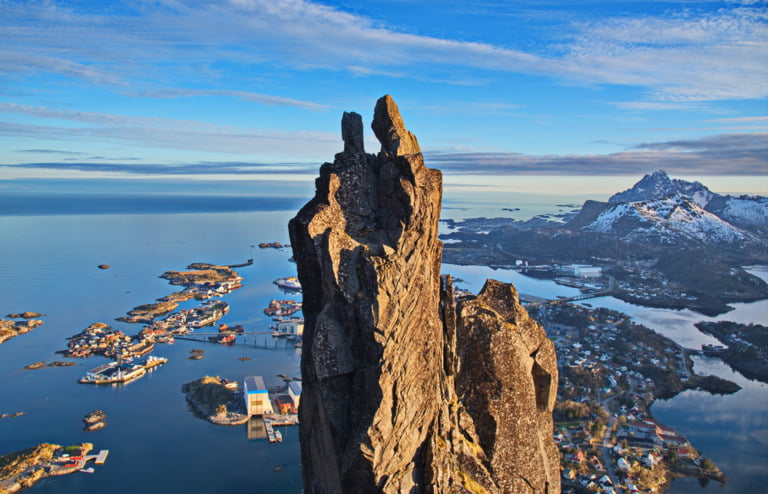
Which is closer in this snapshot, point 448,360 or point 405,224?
point 405,224

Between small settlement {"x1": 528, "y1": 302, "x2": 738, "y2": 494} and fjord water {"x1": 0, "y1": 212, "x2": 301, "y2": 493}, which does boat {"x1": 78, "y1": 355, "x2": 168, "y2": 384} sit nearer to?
fjord water {"x1": 0, "y1": 212, "x2": 301, "y2": 493}

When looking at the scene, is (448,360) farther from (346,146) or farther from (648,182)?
(648,182)

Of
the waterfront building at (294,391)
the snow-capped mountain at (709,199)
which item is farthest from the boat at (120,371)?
the snow-capped mountain at (709,199)

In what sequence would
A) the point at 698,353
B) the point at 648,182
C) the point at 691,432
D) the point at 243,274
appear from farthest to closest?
the point at 648,182
the point at 243,274
the point at 698,353
the point at 691,432

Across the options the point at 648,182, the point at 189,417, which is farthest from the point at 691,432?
the point at 648,182

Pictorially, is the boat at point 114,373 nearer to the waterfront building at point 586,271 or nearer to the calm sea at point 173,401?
the calm sea at point 173,401

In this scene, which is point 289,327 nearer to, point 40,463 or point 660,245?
point 40,463

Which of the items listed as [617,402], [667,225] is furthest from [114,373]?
[667,225]
